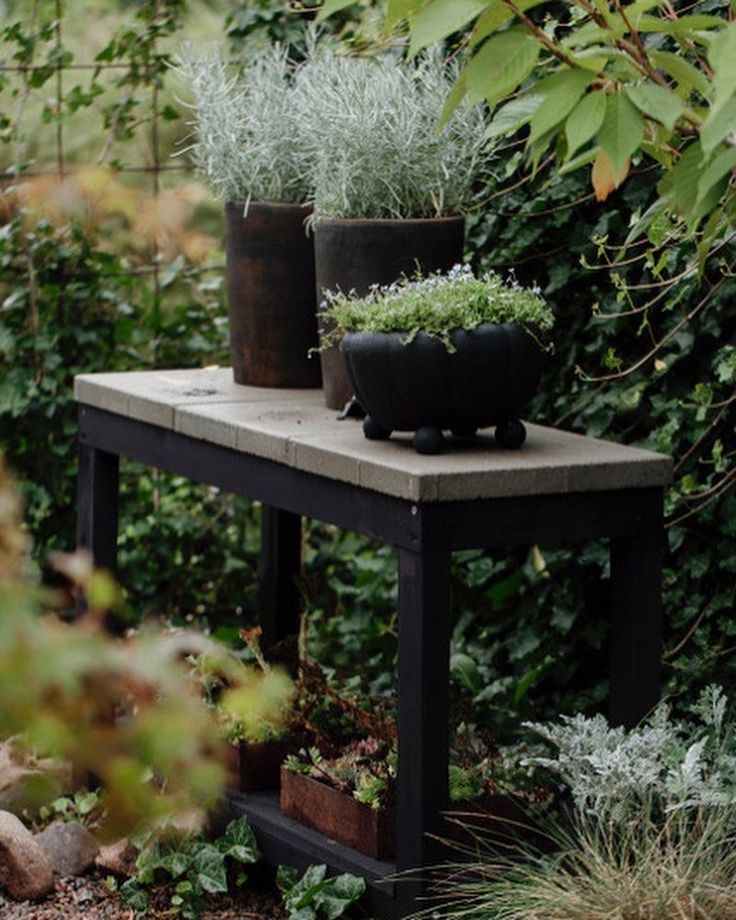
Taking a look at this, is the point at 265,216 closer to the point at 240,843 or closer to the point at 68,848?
the point at 240,843

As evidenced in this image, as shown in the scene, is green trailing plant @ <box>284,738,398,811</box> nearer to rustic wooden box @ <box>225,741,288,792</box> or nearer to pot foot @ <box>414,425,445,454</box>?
rustic wooden box @ <box>225,741,288,792</box>

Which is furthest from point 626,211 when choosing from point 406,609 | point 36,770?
point 36,770

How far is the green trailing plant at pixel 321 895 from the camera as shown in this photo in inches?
124

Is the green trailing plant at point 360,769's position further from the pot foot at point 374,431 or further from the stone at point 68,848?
the pot foot at point 374,431

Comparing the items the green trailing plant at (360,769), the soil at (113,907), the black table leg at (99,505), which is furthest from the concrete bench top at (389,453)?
the soil at (113,907)

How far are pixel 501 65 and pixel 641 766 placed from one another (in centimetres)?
124

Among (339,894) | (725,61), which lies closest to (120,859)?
(339,894)

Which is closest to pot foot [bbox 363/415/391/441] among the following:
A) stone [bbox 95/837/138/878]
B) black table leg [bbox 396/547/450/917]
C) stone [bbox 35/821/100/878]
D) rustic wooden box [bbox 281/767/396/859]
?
black table leg [bbox 396/547/450/917]

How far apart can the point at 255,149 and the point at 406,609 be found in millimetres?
1176

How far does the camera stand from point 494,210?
3.88 metres

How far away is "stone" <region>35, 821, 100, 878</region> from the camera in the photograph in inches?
148

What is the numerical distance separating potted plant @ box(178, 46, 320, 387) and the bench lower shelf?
887 mm

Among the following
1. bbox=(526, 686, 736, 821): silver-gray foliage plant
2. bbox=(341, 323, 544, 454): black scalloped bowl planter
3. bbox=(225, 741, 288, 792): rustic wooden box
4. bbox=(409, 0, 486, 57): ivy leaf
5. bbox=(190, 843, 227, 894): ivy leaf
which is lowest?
bbox=(190, 843, 227, 894): ivy leaf

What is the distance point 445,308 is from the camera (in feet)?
9.74
